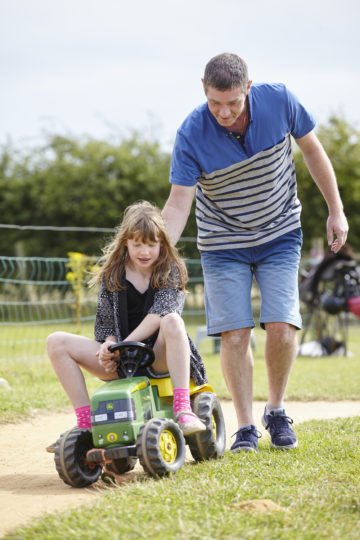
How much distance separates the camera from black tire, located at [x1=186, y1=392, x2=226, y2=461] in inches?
140

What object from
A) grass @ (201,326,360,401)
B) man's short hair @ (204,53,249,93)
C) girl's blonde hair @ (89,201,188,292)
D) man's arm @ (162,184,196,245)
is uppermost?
man's short hair @ (204,53,249,93)

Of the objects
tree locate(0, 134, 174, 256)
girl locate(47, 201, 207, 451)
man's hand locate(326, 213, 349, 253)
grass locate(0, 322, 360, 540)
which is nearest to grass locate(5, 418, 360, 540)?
grass locate(0, 322, 360, 540)

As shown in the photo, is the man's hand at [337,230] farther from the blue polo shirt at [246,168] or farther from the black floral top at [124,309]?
the black floral top at [124,309]

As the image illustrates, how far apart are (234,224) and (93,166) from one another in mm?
12923

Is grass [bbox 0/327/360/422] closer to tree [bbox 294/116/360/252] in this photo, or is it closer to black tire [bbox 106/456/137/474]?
black tire [bbox 106/456/137/474]

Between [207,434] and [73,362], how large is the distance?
0.74m

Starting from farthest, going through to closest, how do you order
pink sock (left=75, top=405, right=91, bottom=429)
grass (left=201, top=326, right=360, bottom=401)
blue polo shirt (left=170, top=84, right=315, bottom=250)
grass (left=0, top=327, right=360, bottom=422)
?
grass (left=201, top=326, right=360, bottom=401) < grass (left=0, top=327, right=360, bottom=422) < blue polo shirt (left=170, top=84, right=315, bottom=250) < pink sock (left=75, top=405, right=91, bottom=429)

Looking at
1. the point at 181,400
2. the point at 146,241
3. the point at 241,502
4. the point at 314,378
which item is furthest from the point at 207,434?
the point at 314,378

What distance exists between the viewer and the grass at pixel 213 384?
5488mm

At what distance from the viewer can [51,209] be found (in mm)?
16484

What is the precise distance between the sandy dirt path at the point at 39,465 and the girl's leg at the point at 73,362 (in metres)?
0.36

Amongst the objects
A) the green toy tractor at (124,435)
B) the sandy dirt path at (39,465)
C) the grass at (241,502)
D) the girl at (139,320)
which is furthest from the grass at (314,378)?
the green toy tractor at (124,435)

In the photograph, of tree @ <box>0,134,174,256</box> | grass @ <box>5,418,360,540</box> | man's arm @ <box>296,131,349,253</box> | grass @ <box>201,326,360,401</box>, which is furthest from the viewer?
tree @ <box>0,134,174,256</box>

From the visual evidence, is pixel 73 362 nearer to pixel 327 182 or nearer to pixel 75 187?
pixel 327 182
